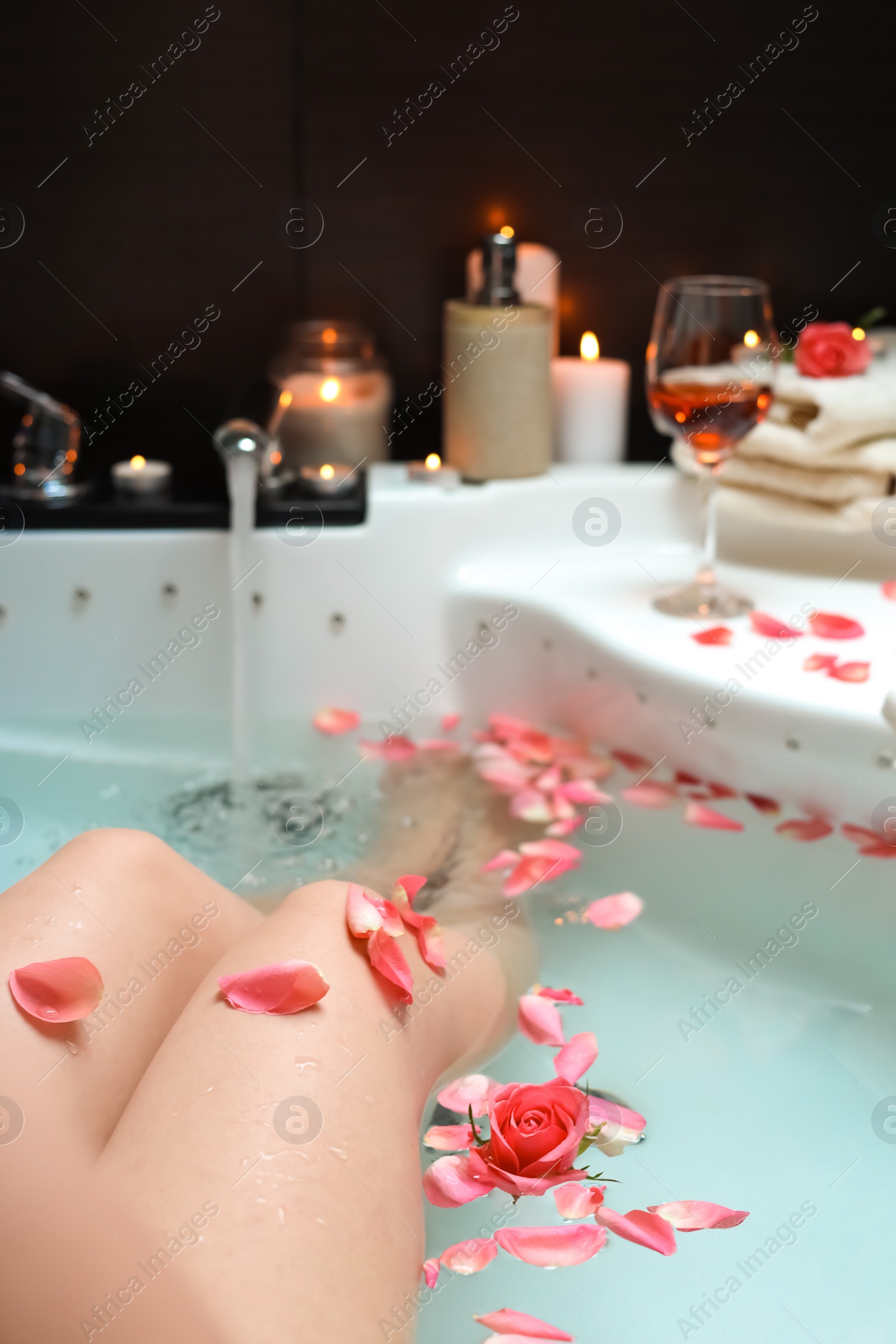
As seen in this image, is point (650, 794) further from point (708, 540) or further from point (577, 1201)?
point (577, 1201)

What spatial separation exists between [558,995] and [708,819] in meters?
0.31

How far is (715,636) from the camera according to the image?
1196mm

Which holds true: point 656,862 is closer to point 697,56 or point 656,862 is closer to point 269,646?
point 269,646

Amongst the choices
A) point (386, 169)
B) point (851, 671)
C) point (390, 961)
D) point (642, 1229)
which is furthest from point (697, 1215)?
point (386, 169)

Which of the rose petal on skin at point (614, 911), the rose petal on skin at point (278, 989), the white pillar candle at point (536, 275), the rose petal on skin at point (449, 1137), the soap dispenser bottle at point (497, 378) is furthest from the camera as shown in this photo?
the white pillar candle at point (536, 275)

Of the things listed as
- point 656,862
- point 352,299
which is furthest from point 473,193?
point 656,862

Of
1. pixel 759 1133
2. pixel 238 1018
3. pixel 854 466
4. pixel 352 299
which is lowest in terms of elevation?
pixel 759 1133

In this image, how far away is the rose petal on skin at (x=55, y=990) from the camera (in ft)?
2.03

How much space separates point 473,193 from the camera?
154 cm

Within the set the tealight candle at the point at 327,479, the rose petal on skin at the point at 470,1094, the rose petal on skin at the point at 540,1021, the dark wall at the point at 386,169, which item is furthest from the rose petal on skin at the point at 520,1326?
the dark wall at the point at 386,169

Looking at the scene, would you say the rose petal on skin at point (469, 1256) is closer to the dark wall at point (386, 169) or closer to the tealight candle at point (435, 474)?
the tealight candle at point (435, 474)

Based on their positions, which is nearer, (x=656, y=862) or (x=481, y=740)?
(x=656, y=862)

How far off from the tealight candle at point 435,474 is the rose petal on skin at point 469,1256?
3.12 ft

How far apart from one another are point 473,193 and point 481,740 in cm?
73
